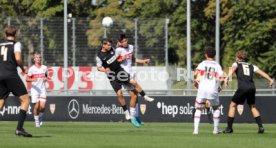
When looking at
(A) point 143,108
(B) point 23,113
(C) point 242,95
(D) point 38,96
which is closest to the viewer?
(B) point 23,113

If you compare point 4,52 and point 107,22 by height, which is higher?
point 107,22

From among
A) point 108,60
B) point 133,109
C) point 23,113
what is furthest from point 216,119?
point 23,113

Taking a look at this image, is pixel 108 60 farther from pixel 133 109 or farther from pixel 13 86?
pixel 13 86

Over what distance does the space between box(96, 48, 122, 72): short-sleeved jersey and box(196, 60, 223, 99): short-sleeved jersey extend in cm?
398

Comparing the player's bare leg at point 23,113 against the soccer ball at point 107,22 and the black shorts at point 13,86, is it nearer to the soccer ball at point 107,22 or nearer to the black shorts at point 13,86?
the black shorts at point 13,86

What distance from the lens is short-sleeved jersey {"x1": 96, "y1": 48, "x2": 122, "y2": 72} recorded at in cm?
2350

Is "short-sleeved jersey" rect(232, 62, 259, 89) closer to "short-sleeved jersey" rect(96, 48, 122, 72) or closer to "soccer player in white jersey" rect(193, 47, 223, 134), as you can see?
"soccer player in white jersey" rect(193, 47, 223, 134)

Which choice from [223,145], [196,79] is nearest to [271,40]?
[196,79]

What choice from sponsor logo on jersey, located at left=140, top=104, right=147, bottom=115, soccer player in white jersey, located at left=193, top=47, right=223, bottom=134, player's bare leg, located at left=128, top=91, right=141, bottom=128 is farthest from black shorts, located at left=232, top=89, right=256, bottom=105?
sponsor logo on jersey, located at left=140, top=104, right=147, bottom=115

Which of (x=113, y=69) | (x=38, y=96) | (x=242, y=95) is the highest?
(x=113, y=69)

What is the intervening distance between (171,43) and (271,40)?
1214 cm

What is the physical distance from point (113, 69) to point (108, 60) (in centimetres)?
34

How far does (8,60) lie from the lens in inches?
699

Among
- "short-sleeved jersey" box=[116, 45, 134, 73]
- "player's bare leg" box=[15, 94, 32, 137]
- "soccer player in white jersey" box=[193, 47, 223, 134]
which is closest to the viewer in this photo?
"player's bare leg" box=[15, 94, 32, 137]
